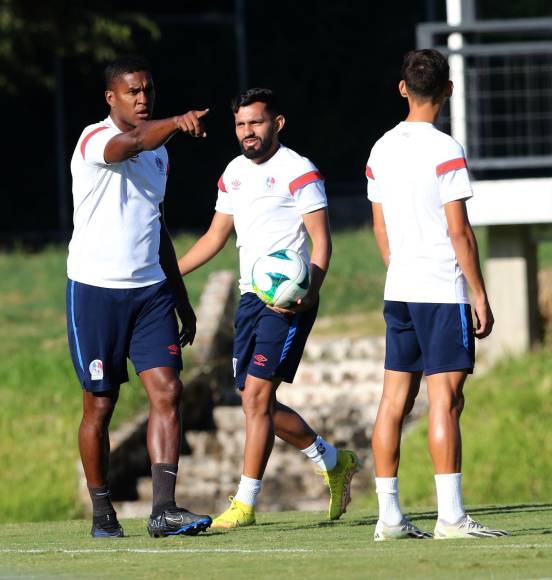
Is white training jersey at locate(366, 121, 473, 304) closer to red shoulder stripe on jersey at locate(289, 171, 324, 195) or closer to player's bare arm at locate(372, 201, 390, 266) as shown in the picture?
player's bare arm at locate(372, 201, 390, 266)

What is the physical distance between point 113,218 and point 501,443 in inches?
295

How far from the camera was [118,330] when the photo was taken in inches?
302

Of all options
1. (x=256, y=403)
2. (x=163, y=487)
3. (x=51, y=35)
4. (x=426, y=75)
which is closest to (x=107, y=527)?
(x=163, y=487)

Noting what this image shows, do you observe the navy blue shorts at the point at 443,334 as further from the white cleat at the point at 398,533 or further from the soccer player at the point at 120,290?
the soccer player at the point at 120,290

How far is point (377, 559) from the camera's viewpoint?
20.7 feet

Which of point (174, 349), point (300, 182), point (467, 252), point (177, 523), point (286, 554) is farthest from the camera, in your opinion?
point (300, 182)

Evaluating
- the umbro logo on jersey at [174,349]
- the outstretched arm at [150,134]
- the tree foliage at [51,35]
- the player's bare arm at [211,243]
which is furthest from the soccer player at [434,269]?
the tree foliage at [51,35]

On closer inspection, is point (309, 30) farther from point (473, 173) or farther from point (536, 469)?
point (536, 469)

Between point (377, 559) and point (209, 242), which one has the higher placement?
point (209, 242)

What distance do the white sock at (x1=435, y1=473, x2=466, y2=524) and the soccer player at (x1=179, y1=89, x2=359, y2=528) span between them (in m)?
1.53

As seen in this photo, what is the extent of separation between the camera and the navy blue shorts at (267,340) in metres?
8.25

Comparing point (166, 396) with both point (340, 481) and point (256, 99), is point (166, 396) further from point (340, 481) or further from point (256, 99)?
point (256, 99)

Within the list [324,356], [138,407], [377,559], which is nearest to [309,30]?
[324,356]

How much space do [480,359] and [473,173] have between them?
197 cm
